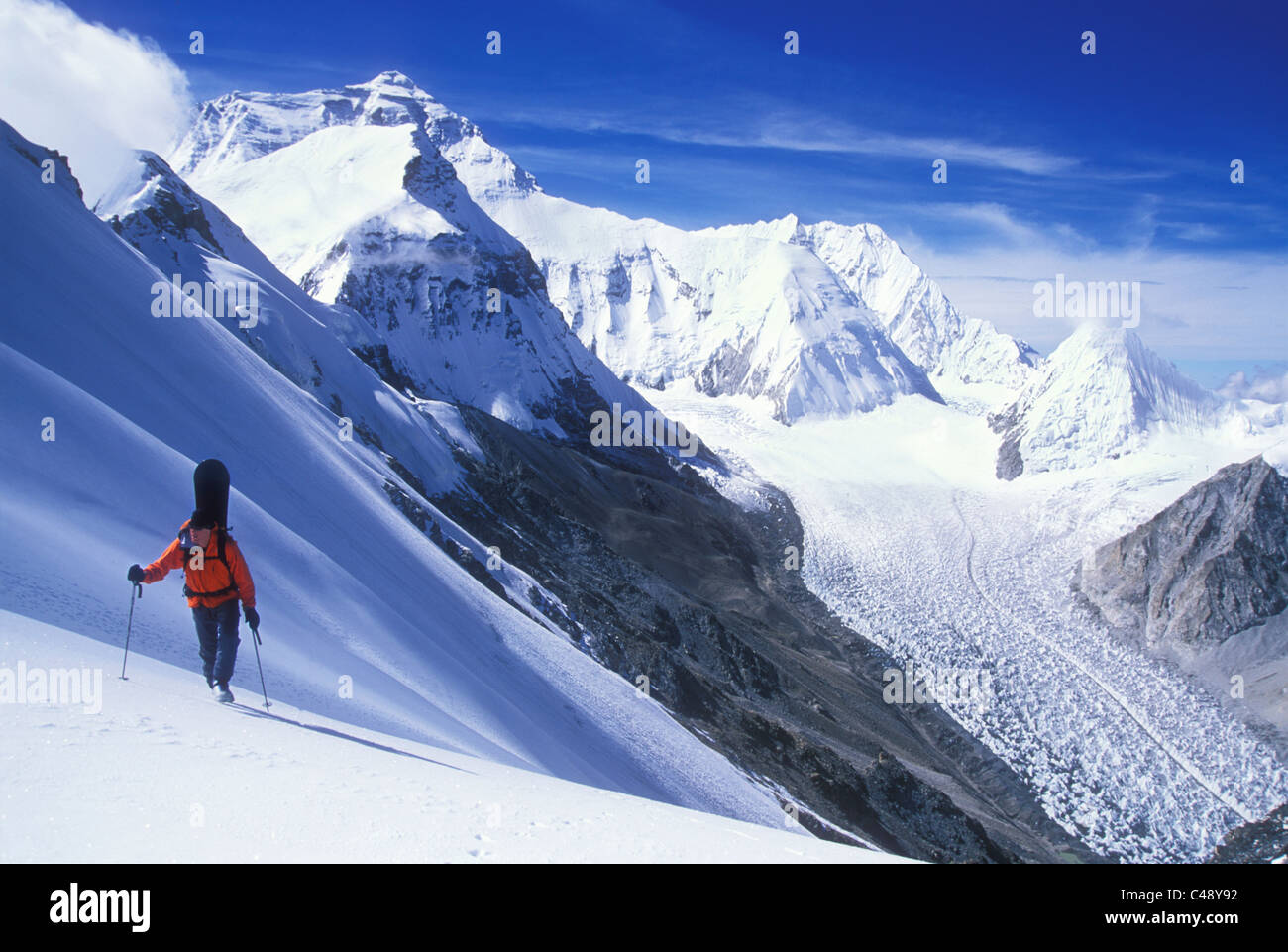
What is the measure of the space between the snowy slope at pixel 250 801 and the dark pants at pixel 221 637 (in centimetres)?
30

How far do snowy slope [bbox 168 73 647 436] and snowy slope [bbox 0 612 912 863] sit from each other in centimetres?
7468

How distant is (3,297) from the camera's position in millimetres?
16875

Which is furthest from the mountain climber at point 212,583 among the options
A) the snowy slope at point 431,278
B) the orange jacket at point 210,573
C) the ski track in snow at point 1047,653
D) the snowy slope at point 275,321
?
Result: the snowy slope at point 431,278

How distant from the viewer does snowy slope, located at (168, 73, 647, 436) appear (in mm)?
95625

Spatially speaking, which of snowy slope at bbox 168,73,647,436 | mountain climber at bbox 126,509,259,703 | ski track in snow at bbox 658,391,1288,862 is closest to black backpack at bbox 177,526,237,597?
mountain climber at bbox 126,509,259,703

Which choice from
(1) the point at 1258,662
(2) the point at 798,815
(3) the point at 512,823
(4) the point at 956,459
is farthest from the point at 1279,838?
(4) the point at 956,459

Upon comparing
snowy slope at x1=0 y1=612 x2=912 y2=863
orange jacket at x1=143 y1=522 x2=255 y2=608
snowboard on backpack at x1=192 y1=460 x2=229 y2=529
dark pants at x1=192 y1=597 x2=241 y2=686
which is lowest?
snowy slope at x1=0 y1=612 x2=912 y2=863

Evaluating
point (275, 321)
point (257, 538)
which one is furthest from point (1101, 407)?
point (257, 538)

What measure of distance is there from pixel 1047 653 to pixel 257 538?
60712 millimetres

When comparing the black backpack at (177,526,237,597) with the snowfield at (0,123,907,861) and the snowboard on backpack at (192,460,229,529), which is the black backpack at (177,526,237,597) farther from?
the snowfield at (0,123,907,861)

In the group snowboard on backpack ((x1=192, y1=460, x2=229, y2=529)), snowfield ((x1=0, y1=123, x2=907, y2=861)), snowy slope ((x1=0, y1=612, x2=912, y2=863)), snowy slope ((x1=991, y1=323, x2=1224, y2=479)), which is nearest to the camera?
snowy slope ((x1=0, y1=612, x2=912, y2=863))
